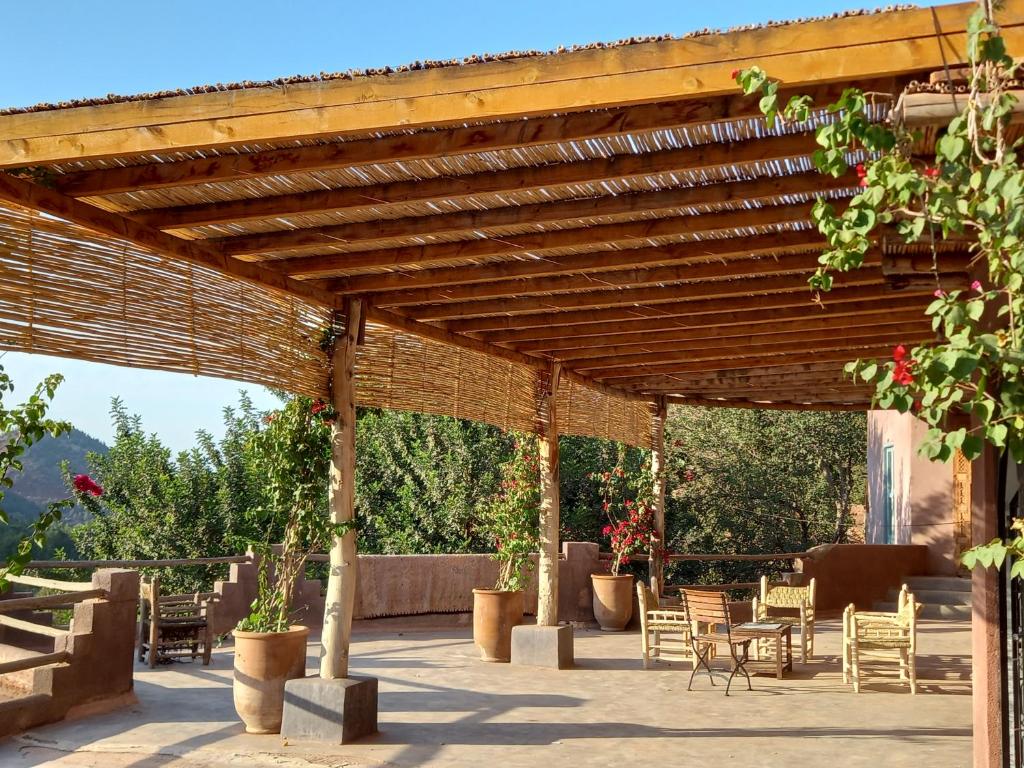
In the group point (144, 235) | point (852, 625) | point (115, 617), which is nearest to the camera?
point (144, 235)

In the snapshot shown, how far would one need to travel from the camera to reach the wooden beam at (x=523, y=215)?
4473 millimetres

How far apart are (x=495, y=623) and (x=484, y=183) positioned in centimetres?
556

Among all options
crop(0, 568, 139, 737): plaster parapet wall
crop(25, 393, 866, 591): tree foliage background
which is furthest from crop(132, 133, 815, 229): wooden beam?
crop(25, 393, 866, 591): tree foliage background

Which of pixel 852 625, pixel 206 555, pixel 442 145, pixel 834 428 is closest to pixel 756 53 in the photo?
pixel 442 145

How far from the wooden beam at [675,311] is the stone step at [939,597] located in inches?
298

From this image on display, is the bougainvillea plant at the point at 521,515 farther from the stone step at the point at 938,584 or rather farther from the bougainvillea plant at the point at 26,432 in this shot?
the stone step at the point at 938,584

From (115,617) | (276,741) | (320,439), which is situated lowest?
(276,741)

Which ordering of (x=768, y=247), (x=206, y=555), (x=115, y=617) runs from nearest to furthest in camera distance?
(x=768, y=247) < (x=115, y=617) < (x=206, y=555)

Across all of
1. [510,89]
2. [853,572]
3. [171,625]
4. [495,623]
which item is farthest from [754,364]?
[510,89]

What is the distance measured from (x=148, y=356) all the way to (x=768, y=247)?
10.5 feet

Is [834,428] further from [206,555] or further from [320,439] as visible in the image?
[320,439]

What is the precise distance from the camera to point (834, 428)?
70.8ft

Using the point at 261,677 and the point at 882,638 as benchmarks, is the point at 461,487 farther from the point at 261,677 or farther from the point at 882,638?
the point at 261,677

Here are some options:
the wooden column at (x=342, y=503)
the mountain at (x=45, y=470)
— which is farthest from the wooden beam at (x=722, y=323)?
the mountain at (x=45, y=470)
